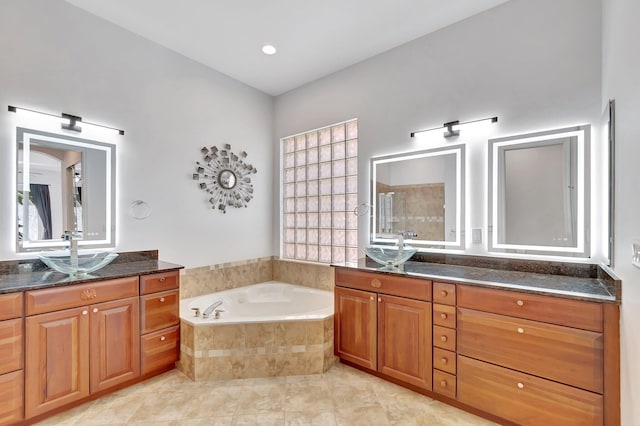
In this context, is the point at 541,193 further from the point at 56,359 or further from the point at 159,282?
the point at 56,359

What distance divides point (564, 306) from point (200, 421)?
2.27 m

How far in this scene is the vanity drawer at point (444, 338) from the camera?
2.02 meters

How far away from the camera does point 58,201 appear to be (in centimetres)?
236

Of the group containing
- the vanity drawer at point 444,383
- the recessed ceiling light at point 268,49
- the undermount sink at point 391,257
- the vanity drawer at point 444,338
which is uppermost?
the recessed ceiling light at point 268,49

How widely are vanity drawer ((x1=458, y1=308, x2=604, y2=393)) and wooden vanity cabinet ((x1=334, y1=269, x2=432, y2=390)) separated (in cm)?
28

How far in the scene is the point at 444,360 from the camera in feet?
6.73

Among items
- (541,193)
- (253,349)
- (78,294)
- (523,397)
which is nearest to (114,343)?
(78,294)

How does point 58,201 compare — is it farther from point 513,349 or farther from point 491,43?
point 491,43

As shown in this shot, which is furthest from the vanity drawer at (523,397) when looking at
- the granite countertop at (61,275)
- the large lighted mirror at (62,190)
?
the large lighted mirror at (62,190)

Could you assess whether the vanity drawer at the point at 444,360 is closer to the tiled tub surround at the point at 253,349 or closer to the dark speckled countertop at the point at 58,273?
the tiled tub surround at the point at 253,349

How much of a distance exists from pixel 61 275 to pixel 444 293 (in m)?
2.70

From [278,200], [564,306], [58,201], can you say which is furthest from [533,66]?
[58,201]

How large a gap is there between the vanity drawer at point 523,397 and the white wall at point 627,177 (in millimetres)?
178

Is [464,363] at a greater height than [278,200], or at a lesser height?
lesser
